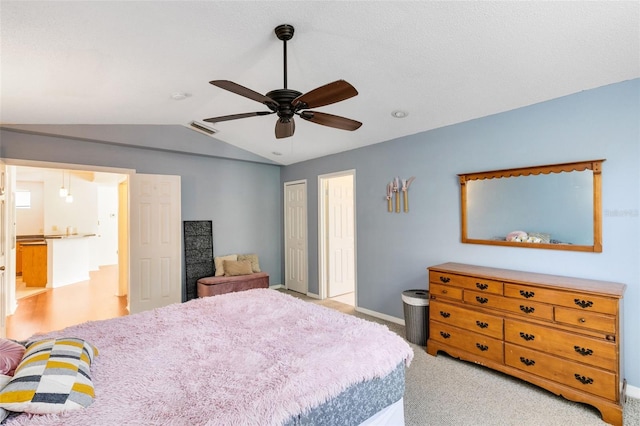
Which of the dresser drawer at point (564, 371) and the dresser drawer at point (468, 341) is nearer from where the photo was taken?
the dresser drawer at point (564, 371)

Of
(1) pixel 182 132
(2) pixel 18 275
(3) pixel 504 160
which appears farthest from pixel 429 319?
(2) pixel 18 275

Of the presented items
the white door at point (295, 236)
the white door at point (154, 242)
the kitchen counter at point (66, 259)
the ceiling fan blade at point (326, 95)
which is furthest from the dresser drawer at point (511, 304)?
the kitchen counter at point (66, 259)

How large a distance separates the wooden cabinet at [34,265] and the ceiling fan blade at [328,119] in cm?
708

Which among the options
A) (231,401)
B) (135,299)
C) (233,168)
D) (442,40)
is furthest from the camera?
(233,168)

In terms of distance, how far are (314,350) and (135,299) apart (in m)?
3.66

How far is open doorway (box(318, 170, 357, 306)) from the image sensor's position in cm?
534

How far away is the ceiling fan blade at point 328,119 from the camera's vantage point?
84.4 inches

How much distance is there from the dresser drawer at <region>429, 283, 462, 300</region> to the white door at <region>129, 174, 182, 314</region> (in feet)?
12.1

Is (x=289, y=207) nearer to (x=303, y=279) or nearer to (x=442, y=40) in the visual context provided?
(x=303, y=279)

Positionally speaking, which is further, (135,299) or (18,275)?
(18,275)

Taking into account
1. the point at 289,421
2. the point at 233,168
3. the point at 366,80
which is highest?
the point at 366,80

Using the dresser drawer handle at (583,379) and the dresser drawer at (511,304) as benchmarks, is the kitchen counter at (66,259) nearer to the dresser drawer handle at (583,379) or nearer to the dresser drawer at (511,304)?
the dresser drawer at (511,304)

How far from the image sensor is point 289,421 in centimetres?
129

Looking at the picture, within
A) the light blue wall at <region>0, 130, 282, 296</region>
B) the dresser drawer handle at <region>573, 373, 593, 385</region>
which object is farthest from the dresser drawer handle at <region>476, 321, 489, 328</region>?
the light blue wall at <region>0, 130, 282, 296</region>
